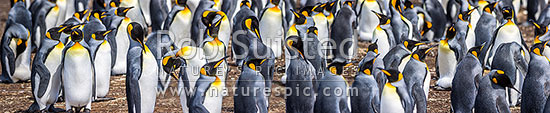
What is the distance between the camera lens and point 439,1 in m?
12.0

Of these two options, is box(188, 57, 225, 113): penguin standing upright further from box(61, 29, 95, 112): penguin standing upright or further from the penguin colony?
box(61, 29, 95, 112): penguin standing upright

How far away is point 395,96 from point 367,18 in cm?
462

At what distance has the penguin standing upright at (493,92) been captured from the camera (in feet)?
21.8

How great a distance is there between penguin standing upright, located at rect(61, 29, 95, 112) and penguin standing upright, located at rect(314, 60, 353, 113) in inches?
79.2

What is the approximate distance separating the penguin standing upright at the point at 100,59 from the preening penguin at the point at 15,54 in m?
1.40

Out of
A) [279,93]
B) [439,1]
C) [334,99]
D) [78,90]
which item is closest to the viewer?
[334,99]

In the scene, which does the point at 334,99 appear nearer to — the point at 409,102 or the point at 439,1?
the point at 409,102

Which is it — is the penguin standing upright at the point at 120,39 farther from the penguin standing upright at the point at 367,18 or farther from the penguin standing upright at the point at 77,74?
the penguin standing upright at the point at 367,18

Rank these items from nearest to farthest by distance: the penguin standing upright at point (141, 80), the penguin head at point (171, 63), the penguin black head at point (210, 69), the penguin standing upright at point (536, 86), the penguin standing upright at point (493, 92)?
the penguin standing upright at point (493, 92)
the penguin black head at point (210, 69)
the penguin standing upright at point (536, 86)
the penguin standing upright at point (141, 80)
the penguin head at point (171, 63)

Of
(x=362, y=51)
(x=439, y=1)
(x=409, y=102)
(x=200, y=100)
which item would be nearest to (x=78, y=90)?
(x=200, y=100)

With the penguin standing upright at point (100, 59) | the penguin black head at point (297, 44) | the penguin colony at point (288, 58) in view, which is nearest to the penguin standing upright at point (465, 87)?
the penguin colony at point (288, 58)

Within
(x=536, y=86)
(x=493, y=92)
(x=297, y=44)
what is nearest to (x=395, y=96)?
(x=493, y=92)

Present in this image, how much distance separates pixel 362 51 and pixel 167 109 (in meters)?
3.53

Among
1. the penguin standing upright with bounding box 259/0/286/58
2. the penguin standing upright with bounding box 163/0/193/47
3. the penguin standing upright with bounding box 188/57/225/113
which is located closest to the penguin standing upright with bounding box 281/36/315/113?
the penguin standing upright with bounding box 188/57/225/113
